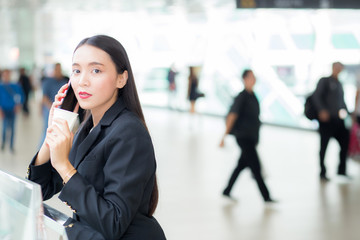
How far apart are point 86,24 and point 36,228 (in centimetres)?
2341

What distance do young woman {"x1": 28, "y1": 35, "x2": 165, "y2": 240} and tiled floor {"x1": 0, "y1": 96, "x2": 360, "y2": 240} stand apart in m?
3.59

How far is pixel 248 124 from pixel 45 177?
4744mm

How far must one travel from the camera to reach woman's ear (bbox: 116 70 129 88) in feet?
5.94

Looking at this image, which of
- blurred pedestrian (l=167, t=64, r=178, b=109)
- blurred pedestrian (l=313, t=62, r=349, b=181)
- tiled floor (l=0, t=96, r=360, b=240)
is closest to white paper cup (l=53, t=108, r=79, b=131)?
tiled floor (l=0, t=96, r=360, b=240)

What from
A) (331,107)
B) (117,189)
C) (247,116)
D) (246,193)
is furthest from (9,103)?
(117,189)

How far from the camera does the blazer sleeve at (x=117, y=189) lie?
5.23 feet

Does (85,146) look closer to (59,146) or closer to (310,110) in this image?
(59,146)

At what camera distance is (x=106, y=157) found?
1700 millimetres

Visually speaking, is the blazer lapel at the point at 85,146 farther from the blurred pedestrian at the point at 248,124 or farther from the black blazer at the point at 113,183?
the blurred pedestrian at the point at 248,124

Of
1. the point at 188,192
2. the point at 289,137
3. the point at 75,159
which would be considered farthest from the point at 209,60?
the point at 75,159

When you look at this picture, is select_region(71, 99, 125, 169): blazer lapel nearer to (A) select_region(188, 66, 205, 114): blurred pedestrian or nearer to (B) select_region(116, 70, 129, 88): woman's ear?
(B) select_region(116, 70, 129, 88): woman's ear

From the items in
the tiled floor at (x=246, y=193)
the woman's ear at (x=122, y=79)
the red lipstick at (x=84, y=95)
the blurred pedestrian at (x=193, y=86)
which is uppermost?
the woman's ear at (x=122, y=79)

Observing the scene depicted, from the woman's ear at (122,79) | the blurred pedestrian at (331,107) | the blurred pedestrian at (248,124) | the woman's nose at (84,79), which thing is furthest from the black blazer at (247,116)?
the woman's nose at (84,79)

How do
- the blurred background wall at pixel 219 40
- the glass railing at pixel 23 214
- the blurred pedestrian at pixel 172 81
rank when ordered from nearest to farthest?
1. the glass railing at pixel 23 214
2. the blurred background wall at pixel 219 40
3. the blurred pedestrian at pixel 172 81
